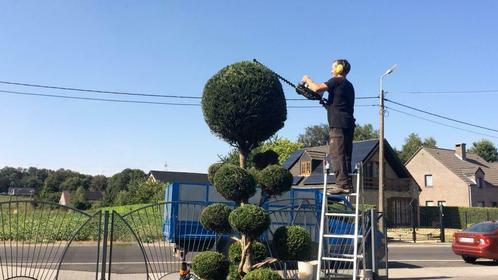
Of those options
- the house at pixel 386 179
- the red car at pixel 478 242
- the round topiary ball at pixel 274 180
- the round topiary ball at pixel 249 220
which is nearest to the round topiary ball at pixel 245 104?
the round topiary ball at pixel 274 180

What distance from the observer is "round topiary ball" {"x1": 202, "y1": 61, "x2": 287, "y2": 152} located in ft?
23.8

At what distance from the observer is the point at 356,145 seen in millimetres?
42062

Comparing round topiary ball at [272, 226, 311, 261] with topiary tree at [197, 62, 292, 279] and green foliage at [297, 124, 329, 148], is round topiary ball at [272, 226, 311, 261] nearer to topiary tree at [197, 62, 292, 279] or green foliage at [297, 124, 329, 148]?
topiary tree at [197, 62, 292, 279]

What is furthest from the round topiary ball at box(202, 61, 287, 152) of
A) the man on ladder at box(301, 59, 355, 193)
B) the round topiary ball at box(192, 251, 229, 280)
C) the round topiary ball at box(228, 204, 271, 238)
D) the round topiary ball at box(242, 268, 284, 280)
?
the round topiary ball at box(242, 268, 284, 280)

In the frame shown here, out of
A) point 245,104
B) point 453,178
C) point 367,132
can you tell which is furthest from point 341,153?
point 367,132

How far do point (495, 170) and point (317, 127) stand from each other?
47.5 m

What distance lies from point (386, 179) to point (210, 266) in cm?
3622

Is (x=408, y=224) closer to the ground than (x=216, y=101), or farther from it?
closer to the ground

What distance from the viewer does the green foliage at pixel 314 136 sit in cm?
9999

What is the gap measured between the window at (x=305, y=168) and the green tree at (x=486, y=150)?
178 feet

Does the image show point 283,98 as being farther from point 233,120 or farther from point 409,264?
point 409,264

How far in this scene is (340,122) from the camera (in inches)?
262

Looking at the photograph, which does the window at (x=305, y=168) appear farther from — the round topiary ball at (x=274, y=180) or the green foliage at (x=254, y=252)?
the round topiary ball at (x=274, y=180)

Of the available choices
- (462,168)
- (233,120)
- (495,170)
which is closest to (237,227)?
(233,120)
